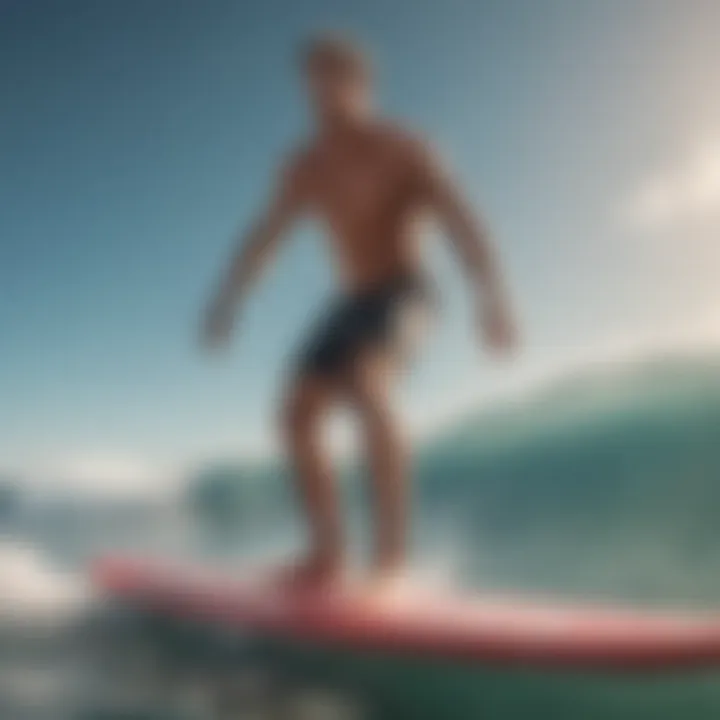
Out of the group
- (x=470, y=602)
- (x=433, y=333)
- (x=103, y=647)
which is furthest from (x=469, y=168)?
(x=103, y=647)

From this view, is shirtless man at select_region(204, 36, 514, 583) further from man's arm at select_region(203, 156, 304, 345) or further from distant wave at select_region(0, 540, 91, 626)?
distant wave at select_region(0, 540, 91, 626)

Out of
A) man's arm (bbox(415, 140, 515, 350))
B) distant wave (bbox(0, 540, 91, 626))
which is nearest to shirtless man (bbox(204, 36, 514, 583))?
man's arm (bbox(415, 140, 515, 350))

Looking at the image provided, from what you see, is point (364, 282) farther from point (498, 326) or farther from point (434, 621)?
point (434, 621)

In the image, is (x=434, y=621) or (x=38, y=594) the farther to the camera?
(x=38, y=594)

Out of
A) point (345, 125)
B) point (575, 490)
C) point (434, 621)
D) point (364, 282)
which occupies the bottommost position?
point (434, 621)

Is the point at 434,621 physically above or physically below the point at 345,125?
below

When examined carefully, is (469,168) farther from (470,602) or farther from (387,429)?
(470,602)

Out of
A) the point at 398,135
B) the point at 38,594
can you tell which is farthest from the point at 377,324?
the point at 38,594

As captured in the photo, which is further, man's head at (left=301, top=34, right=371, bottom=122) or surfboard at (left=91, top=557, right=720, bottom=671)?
man's head at (left=301, top=34, right=371, bottom=122)

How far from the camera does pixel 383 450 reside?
912 mm

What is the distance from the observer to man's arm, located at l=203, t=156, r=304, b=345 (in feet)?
3.19

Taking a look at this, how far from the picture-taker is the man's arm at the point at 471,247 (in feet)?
2.99

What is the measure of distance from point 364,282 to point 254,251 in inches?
4.0

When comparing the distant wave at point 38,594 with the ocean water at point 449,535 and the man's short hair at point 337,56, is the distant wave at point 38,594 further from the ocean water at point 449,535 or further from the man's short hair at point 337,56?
the man's short hair at point 337,56
